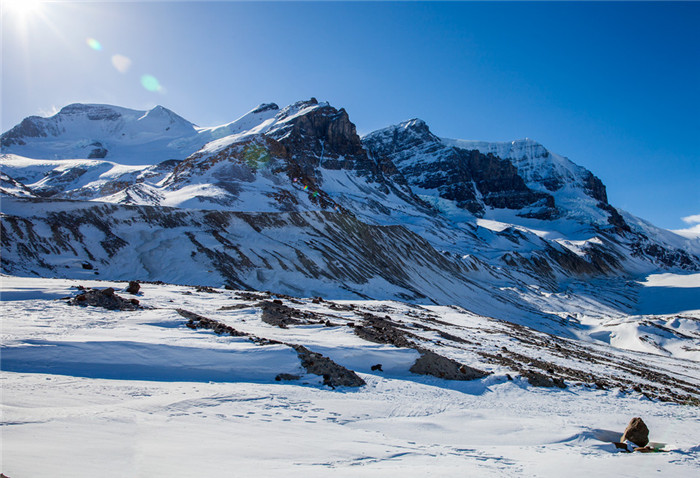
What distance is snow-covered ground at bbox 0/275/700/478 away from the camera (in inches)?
194

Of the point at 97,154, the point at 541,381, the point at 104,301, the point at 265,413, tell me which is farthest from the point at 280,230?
the point at 97,154

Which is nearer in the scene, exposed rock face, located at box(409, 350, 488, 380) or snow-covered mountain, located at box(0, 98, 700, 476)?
snow-covered mountain, located at box(0, 98, 700, 476)

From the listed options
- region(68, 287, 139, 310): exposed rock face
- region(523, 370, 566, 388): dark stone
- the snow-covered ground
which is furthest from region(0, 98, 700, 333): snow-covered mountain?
region(523, 370, 566, 388): dark stone

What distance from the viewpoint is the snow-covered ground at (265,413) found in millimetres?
4926

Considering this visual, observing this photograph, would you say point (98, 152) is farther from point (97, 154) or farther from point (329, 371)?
point (329, 371)

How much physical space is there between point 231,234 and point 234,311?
32.7 meters

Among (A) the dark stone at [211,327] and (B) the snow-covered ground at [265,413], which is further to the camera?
→ (A) the dark stone at [211,327]

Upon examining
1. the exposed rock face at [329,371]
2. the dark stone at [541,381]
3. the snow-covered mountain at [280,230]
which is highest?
the snow-covered mountain at [280,230]

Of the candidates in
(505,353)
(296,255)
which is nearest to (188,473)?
(505,353)

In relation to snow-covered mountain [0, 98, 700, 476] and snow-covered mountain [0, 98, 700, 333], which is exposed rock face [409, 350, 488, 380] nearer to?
snow-covered mountain [0, 98, 700, 476]

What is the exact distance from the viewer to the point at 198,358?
9547 millimetres

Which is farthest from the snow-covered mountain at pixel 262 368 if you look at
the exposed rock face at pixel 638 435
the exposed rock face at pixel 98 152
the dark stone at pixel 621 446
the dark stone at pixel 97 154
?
the exposed rock face at pixel 98 152

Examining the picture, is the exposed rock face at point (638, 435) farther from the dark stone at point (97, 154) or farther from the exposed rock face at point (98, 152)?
the exposed rock face at point (98, 152)

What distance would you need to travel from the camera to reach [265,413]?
23.6 ft
